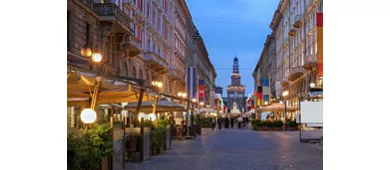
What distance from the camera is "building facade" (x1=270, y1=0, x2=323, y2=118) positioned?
46.9 m

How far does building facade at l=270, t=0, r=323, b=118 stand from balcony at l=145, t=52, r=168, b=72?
40.7 feet

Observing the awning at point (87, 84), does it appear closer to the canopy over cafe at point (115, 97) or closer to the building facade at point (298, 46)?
the canopy over cafe at point (115, 97)

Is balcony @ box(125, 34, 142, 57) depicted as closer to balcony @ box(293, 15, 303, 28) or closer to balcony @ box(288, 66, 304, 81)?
balcony @ box(293, 15, 303, 28)

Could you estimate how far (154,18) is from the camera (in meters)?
47.8

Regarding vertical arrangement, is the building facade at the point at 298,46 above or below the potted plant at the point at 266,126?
above

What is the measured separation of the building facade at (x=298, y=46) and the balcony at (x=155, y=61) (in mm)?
12405

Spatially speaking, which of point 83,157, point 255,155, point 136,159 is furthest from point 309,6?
point 83,157

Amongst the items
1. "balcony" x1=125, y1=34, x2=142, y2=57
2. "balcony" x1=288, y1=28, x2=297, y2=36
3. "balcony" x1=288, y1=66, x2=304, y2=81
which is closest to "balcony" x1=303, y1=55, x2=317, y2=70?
"balcony" x1=288, y1=66, x2=304, y2=81

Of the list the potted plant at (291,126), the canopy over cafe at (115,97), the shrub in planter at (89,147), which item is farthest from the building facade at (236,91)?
the shrub in planter at (89,147)

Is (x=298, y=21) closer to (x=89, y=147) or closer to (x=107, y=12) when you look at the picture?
(x=107, y=12)

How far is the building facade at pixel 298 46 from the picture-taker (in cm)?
4694

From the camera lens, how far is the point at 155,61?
44.9 meters

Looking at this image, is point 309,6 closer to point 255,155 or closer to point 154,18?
point 154,18
